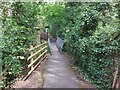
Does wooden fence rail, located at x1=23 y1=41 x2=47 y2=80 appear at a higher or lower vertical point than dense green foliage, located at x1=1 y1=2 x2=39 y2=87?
lower

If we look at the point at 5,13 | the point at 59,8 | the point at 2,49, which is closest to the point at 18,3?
the point at 5,13

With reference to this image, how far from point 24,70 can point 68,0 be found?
8.25 m

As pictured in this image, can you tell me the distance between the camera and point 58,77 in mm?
8523

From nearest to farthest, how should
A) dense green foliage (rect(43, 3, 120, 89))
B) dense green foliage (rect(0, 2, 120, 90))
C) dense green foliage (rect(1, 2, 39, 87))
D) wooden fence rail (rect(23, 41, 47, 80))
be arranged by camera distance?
dense green foliage (rect(1, 2, 39, 87)) < dense green foliage (rect(0, 2, 120, 90)) < wooden fence rail (rect(23, 41, 47, 80)) < dense green foliage (rect(43, 3, 120, 89))

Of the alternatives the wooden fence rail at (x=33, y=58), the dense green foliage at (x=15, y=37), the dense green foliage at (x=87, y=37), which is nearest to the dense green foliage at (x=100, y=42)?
the dense green foliage at (x=87, y=37)

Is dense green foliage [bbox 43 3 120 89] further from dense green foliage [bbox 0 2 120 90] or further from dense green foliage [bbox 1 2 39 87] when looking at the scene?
dense green foliage [bbox 1 2 39 87]

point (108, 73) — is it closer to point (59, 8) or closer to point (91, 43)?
point (91, 43)

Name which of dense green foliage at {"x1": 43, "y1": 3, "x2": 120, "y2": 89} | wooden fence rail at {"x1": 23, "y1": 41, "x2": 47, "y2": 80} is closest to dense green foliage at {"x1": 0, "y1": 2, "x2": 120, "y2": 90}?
dense green foliage at {"x1": 43, "y1": 3, "x2": 120, "y2": 89}

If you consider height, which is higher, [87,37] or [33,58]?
[87,37]

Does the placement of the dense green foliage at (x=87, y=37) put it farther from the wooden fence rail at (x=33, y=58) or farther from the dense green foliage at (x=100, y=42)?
the wooden fence rail at (x=33, y=58)

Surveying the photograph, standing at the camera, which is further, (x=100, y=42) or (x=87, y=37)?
(x=87, y=37)

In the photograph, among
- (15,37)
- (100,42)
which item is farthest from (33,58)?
(100,42)

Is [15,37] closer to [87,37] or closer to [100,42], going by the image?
[100,42]

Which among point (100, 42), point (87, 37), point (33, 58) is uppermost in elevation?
point (87, 37)
